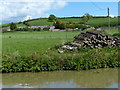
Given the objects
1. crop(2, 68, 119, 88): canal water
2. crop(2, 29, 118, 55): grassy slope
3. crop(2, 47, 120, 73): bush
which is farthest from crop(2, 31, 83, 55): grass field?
crop(2, 68, 119, 88): canal water

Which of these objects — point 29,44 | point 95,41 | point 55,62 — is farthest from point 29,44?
point 55,62

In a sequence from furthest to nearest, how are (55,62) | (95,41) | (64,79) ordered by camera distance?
(95,41) < (55,62) < (64,79)

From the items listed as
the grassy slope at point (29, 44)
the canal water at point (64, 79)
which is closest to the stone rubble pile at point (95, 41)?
the grassy slope at point (29, 44)

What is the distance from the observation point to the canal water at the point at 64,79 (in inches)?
297

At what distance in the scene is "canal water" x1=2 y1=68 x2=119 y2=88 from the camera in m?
7.53

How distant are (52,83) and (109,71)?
3.07 m

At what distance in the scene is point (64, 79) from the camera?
8406 mm

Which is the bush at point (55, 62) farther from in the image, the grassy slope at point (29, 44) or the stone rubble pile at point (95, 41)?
the stone rubble pile at point (95, 41)

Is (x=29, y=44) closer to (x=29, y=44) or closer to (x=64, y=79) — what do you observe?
(x=29, y=44)

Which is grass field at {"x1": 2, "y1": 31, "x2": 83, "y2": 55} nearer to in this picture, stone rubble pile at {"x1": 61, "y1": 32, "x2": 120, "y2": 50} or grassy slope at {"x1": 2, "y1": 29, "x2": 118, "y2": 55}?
grassy slope at {"x1": 2, "y1": 29, "x2": 118, "y2": 55}

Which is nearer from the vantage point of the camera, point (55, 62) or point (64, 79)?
point (64, 79)

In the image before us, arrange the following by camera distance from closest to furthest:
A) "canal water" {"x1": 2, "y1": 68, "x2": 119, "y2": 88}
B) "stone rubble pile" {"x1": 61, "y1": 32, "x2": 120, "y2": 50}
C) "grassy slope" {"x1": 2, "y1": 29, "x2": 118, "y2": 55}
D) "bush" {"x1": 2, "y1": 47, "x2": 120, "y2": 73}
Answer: "canal water" {"x1": 2, "y1": 68, "x2": 119, "y2": 88} < "bush" {"x1": 2, "y1": 47, "x2": 120, "y2": 73} < "stone rubble pile" {"x1": 61, "y1": 32, "x2": 120, "y2": 50} < "grassy slope" {"x1": 2, "y1": 29, "x2": 118, "y2": 55}

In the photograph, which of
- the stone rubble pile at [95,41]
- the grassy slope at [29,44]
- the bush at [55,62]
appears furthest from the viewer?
the grassy slope at [29,44]

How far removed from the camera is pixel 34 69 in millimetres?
9547
